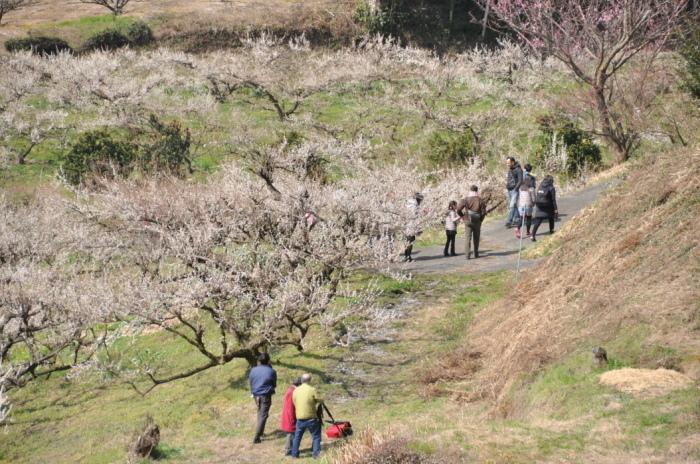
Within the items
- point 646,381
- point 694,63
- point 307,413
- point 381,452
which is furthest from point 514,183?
point 381,452

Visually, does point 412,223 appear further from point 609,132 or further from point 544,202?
point 609,132

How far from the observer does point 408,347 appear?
18188mm

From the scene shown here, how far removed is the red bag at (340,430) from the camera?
13.0m

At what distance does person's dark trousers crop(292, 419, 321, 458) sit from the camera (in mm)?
12188

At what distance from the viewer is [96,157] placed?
36.1 meters

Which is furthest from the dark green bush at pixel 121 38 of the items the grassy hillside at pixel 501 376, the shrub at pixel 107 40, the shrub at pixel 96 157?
the grassy hillside at pixel 501 376

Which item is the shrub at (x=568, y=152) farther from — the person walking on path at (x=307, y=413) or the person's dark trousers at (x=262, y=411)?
the person walking on path at (x=307, y=413)

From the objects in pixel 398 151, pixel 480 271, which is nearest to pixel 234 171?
pixel 480 271

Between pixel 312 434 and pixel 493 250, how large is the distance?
1279 cm

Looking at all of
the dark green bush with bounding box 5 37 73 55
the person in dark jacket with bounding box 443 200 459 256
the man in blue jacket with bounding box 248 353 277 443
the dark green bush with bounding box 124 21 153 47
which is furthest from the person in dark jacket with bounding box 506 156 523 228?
the dark green bush with bounding box 124 21 153 47

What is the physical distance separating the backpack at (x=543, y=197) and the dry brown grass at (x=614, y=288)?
3.02 meters

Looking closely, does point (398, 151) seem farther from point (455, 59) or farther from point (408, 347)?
point (408, 347)

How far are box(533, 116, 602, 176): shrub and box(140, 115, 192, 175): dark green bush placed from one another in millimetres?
15012

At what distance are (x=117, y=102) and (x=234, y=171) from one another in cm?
2241
